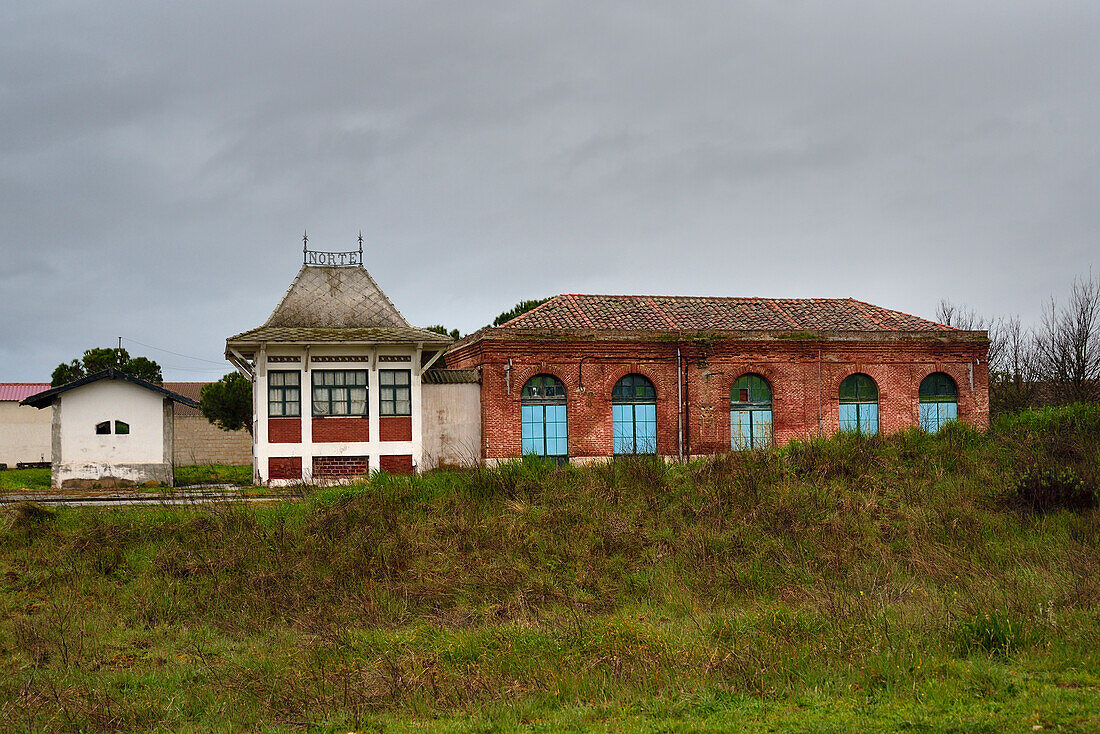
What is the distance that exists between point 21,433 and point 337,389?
2486 cm

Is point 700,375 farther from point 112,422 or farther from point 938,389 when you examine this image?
point 112,422

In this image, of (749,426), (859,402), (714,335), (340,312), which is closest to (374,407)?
(340,312)

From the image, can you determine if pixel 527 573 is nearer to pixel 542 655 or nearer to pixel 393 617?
pixel 393 617

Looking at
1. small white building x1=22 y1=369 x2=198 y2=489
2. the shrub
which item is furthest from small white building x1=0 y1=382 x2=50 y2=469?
the shrub

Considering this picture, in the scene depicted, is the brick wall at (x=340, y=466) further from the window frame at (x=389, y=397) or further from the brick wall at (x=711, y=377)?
the brick wall at (x=711, y=377)

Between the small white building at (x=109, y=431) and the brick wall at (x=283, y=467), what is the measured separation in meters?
2.37

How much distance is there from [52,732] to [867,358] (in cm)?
2387

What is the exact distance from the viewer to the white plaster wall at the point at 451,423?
23859mm

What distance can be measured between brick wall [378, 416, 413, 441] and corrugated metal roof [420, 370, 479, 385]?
1358 mm

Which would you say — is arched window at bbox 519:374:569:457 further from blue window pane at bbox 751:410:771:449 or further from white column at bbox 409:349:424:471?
blue window pane at bbox 751:410:771:449

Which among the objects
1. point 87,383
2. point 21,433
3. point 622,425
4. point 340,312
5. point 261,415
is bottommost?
point 21,433

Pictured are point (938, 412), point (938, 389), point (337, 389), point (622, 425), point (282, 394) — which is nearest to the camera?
point (282, 394)

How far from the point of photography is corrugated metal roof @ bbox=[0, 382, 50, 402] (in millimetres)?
42406

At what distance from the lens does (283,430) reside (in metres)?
22.4
